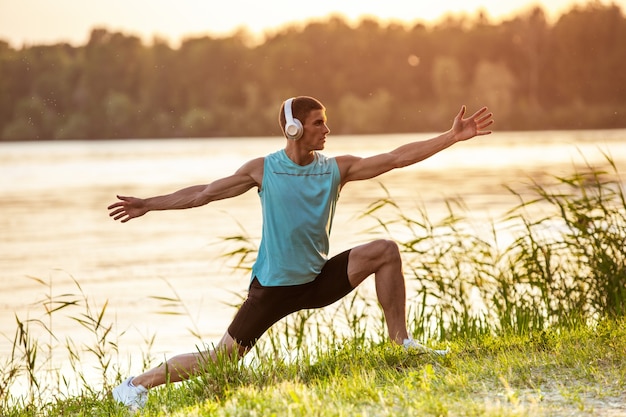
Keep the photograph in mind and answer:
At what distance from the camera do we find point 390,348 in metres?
6.57

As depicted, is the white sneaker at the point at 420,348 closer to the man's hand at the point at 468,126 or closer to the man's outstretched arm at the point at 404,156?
the man's outstretched arm at the point at 404,156

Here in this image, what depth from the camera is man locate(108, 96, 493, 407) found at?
248 inches

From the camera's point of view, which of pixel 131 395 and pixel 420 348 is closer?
pixel 420 348

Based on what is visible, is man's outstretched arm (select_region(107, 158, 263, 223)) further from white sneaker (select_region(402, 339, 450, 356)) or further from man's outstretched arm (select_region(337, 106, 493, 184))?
white sneaker (select_region(402, 339, 450, 356))

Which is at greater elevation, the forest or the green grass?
the forest

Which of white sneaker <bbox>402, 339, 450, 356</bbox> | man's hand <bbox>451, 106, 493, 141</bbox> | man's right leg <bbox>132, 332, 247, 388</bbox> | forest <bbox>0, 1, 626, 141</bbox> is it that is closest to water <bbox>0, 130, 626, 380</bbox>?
man's right leg <bbox>132, 332, 247, 388</bbox>

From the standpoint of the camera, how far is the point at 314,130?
6.28 metres

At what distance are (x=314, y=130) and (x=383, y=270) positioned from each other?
36.9 inches

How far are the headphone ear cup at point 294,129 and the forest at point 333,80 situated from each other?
76799 mm

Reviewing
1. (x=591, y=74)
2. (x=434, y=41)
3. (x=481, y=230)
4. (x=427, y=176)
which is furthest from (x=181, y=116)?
(x=481, y=230)

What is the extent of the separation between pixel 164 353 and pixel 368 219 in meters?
13.7

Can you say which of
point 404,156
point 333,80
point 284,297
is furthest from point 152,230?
point 333,80

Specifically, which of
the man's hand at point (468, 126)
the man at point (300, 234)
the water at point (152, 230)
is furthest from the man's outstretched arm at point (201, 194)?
the water at point (152, 230)

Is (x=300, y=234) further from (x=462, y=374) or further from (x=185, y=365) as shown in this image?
(x=462, y=374)
